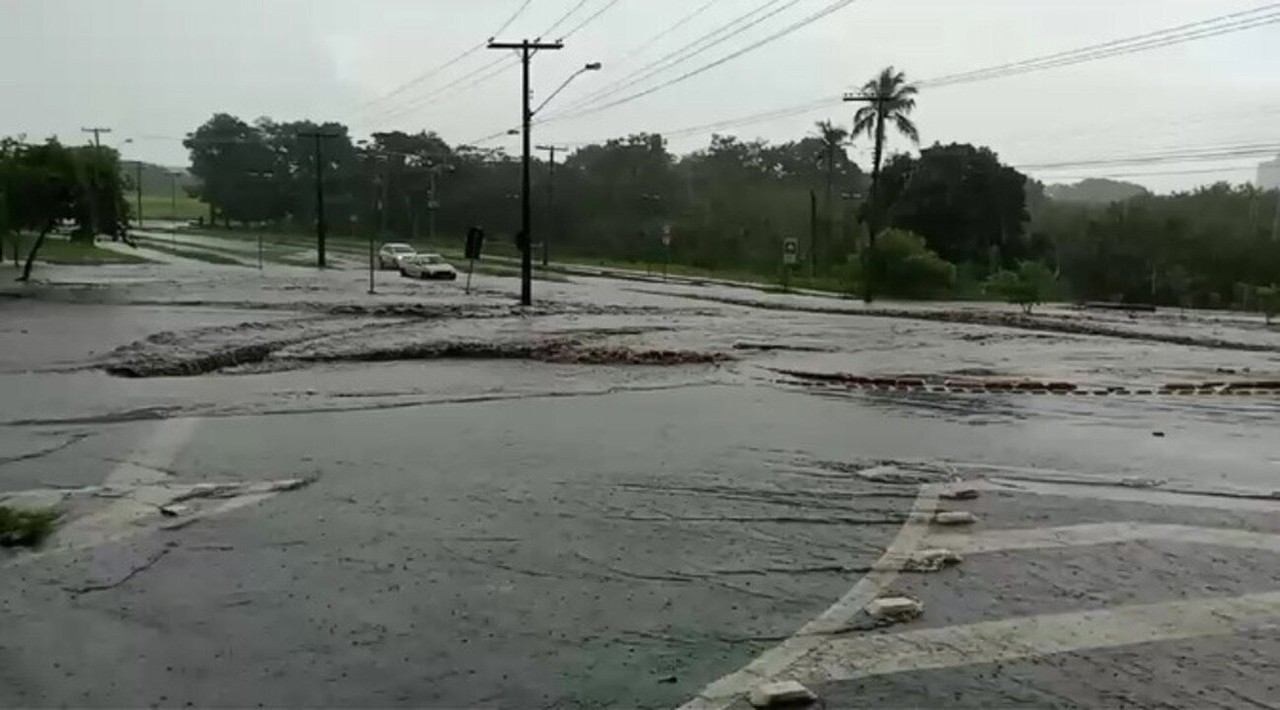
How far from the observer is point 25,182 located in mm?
43125

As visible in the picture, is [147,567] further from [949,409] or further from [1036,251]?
[1036,251]

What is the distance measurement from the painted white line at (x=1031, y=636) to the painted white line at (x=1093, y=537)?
4.88 feet

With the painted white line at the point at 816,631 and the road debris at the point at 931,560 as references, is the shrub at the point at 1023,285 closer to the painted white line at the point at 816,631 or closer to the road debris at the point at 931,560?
the painted white line at the point at 816,631

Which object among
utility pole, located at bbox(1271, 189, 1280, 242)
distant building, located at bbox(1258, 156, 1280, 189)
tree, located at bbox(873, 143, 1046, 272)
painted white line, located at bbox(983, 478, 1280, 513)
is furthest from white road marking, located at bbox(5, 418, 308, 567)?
distant building, located at bbox(1258, 156, 1280, 189)

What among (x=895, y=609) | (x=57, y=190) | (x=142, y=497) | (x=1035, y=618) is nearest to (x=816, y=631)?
(x=895, y=609)

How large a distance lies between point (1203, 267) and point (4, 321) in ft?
192

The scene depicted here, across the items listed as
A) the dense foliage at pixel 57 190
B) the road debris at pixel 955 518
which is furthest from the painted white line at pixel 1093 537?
the dense foliage at pixel 57 190

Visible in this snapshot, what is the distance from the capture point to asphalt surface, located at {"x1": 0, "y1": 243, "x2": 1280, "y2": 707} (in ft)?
20.0

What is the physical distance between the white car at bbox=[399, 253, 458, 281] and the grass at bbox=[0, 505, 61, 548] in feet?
159

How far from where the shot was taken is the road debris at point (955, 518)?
950 centimetres

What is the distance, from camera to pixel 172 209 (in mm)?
153625

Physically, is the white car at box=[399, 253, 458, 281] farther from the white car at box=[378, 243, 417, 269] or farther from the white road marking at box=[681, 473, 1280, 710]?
the white road marking at box=[681, 473, 1280, 710]

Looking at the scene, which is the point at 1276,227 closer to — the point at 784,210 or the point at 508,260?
the point at 784,210

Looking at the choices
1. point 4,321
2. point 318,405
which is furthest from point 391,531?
point 4,321
